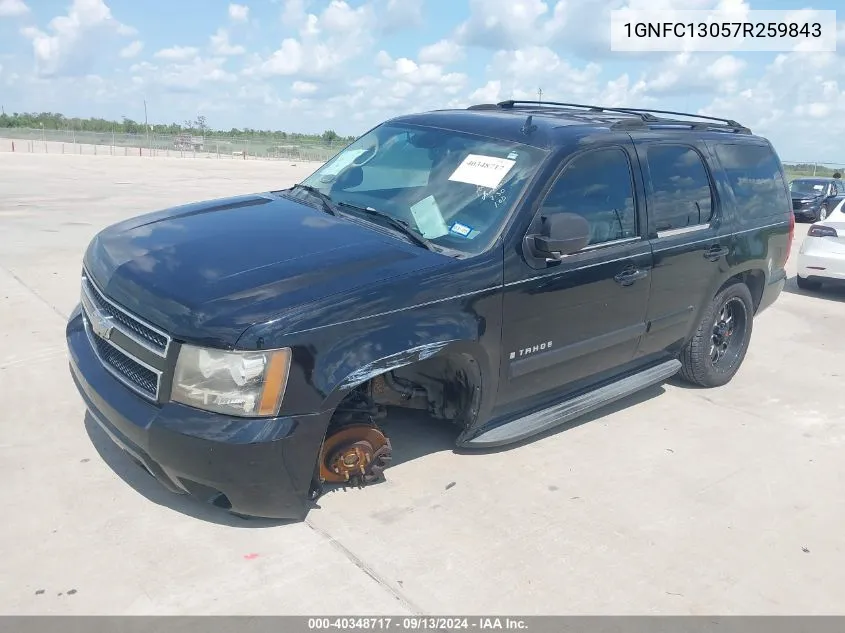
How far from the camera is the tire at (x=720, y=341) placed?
533 centimetres

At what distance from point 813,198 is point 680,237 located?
17.3m

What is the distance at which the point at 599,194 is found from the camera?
425 centimetres

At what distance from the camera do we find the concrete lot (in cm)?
295

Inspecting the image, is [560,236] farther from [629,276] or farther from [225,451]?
[225,451]

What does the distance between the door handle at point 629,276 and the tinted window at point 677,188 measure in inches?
14.2

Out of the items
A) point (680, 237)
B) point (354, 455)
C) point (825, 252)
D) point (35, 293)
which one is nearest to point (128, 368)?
point (354, 455)

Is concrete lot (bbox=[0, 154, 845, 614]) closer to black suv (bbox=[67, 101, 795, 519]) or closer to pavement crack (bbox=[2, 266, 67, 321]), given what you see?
black suv (bbox=[67, 101, 795, 519])

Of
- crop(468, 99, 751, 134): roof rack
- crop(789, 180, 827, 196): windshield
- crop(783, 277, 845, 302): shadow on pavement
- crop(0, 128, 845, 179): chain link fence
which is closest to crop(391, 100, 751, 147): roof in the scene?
crop(468, 99, 751, 134): roof rack

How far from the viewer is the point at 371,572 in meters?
3.08

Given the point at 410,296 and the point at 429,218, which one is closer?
the point at 410,296

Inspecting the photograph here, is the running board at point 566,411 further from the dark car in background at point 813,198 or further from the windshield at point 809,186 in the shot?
the windshield at point 809,186

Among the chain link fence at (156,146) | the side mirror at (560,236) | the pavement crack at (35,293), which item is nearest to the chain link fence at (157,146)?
the chain link fence at (156,146)

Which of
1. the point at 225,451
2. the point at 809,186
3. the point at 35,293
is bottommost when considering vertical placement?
the point at 35,293

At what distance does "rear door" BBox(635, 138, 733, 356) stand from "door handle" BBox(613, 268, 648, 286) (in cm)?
16
